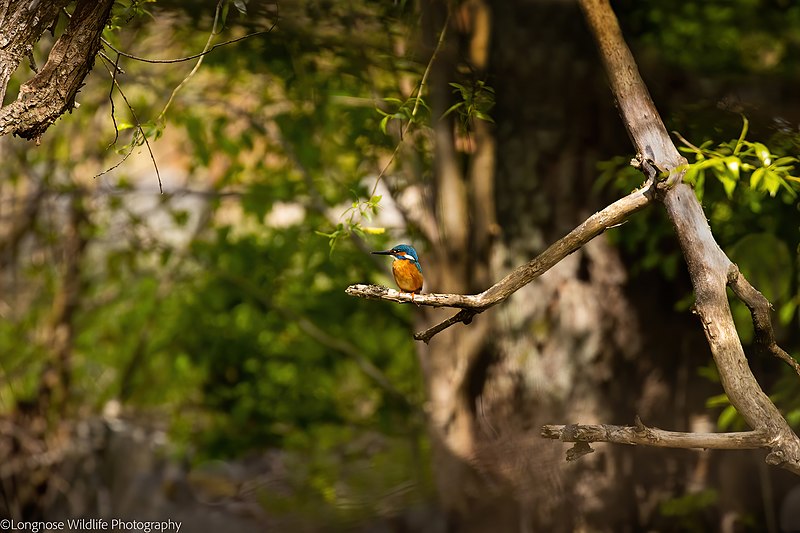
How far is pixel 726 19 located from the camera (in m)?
4.72

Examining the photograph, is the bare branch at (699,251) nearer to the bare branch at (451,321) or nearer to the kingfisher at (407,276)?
the bare branch at (451,321)

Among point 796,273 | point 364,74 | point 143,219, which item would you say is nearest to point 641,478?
point 796,273

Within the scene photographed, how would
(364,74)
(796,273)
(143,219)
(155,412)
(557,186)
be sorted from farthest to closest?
(155,412)
(143,219)
(364,74)
(557,186)
(796,273)

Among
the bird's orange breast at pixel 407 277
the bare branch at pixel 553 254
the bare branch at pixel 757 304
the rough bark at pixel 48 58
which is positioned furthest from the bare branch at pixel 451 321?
the rough bark at pixel 48 58

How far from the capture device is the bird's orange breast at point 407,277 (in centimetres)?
224

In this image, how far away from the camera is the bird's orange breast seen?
2.24 meters

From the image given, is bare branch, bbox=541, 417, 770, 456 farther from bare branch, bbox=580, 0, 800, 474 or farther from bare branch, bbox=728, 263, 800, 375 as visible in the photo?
bare branch, bbox=728, 263, 800, 375

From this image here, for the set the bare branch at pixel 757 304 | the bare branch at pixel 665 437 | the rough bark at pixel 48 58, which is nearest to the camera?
the bare branch at pixel 665 437

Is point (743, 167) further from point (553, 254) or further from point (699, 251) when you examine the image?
point (553, 254)

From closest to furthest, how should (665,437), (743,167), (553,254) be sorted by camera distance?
(665,437)
(553,254)
(743,167)

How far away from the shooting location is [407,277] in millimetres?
2236

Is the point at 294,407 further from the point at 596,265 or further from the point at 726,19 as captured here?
the point at 726,19

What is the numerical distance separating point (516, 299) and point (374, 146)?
1.18 meters

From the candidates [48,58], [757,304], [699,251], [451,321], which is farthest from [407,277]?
[48,58]
